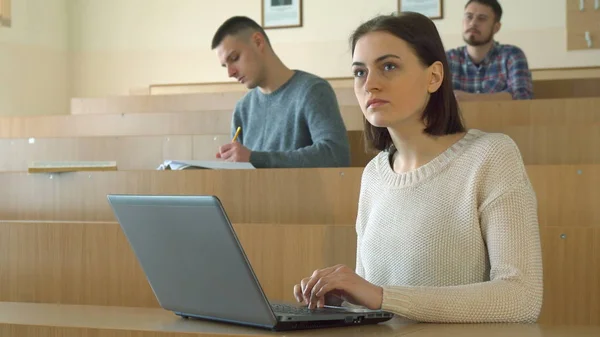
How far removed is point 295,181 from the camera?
137 cm

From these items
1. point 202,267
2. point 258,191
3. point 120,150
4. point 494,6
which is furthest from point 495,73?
point 202,267

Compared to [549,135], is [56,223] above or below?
below

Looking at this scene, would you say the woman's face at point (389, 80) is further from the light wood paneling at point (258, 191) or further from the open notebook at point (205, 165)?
the open notebook at point (205, 165)

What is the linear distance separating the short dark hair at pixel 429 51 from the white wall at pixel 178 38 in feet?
8.60

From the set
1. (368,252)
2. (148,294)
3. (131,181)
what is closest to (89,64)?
(131,181)

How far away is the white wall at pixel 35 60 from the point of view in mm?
3516

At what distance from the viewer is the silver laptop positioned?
2.47 feet

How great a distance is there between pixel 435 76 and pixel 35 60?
2992 millimetres

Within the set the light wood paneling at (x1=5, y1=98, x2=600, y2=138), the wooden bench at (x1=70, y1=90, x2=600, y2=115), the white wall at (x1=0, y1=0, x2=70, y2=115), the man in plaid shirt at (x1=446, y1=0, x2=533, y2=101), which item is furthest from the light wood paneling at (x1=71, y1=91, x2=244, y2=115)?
the man in plaid shirt at (x1=446, y1=0, x2=533, y2=101)

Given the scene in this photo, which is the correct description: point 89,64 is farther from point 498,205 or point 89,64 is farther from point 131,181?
point 498,205

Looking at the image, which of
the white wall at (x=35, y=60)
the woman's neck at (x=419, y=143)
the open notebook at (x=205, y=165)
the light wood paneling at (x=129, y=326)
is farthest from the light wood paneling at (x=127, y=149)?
the white wall at (x=35, y=60)

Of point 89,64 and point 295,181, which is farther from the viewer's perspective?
point 89,64

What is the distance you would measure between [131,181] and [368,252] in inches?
24.4

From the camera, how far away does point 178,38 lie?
12.6 ft
